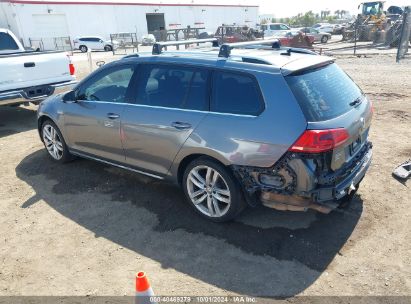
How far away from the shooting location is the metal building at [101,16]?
3794 centimetres

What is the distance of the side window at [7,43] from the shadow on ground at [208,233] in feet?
18.9

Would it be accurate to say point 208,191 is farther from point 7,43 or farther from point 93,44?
point 93,44

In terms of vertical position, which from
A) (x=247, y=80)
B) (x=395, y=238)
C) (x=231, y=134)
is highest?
(x=247, y=80)

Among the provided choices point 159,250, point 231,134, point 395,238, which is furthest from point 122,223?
point 395,238

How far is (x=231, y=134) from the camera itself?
137 inches

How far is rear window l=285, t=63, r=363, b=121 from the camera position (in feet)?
10.6

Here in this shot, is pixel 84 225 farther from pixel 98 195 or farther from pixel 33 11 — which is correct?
pixel 33 11

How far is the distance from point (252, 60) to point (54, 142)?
11.5ft

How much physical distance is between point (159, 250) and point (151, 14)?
5269 centimetres

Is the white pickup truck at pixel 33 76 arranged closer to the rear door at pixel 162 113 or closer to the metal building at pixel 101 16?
the rear door at pixel 162 113

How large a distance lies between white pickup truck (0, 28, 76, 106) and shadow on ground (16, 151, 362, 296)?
9.13 feet

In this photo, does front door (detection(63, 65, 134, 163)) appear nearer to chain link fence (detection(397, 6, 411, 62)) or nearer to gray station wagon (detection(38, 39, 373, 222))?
gray station wagon (detection(38, 39, 373, 222))

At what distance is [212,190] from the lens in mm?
3828

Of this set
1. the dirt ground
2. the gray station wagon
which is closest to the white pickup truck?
the dirt ground
